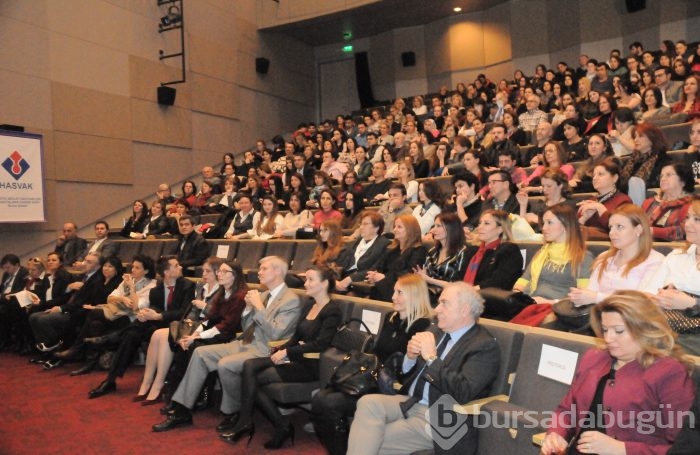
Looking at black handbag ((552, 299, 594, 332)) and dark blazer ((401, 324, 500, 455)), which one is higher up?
black handbag ((552, 299, 594, 332))

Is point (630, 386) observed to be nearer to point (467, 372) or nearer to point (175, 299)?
point (467, 372)

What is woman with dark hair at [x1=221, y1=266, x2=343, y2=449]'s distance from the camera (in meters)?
3.16

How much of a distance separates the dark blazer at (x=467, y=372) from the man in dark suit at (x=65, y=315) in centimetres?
411

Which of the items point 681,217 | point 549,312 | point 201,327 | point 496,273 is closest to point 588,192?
point 681,217

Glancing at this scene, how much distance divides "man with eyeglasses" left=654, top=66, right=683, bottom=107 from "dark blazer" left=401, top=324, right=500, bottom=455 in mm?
5274

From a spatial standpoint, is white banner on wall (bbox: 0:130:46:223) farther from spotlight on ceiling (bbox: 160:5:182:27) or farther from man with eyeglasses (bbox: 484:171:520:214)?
man with eyeglasses (bbox: 484:171:520:214)

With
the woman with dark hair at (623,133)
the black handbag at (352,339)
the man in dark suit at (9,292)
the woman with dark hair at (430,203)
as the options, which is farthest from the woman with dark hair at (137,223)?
the woman with dark hair at (623,133)

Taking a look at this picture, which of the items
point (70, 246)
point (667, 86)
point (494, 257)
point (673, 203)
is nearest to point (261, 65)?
point (70, 246)

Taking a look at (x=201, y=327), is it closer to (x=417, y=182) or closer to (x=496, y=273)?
(x=496, y=273)

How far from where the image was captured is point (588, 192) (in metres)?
4.48

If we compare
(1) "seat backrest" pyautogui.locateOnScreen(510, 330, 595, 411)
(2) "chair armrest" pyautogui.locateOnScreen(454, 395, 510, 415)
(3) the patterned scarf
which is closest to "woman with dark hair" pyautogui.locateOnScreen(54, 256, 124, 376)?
(3) the patterned scarf

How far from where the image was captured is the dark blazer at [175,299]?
4502mm

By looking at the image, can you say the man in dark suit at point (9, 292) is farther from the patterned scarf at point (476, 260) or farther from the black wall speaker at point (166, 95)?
the patterned scarf at point (476, 260)

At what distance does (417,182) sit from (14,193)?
5.15 m
